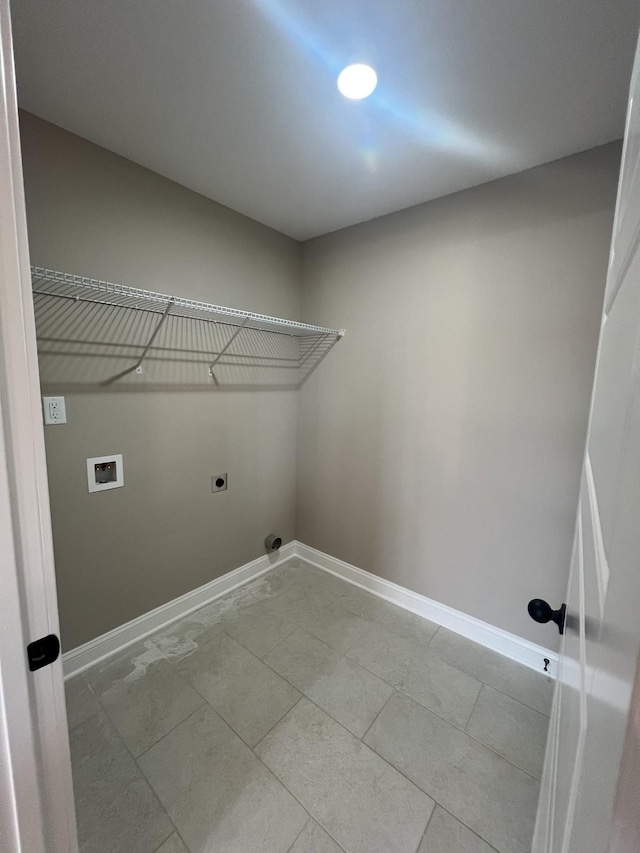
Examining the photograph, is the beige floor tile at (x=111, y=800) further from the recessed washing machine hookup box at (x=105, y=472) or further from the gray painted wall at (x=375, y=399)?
the recessed washing machine hookup box at (x=105, y=472)

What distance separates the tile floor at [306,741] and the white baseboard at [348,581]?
59 millimetres

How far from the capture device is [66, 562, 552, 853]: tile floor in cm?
107

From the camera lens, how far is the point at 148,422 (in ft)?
5.85

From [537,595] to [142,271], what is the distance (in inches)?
102

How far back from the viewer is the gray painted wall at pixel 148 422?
1.46 metres

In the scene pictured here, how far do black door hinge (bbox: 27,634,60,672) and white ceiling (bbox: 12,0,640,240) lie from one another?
1.58 metres

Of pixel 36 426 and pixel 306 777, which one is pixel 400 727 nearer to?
pixel 306 777

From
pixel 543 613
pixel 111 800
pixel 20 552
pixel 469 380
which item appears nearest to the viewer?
pixel 20 552

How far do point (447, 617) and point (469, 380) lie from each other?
140 cm

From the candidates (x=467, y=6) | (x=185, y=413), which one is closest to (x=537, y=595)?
(x=185, y=413)

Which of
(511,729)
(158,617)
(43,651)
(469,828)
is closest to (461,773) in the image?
(469,828)

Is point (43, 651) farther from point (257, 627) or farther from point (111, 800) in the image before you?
point (257, 627)

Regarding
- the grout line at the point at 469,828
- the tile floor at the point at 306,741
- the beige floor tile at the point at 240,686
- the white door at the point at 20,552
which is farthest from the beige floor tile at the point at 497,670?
the white door at the point at 20,552

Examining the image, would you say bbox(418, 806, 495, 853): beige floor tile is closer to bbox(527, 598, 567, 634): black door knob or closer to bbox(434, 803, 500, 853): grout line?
bbox(434, 803, 500, 853): grout line
